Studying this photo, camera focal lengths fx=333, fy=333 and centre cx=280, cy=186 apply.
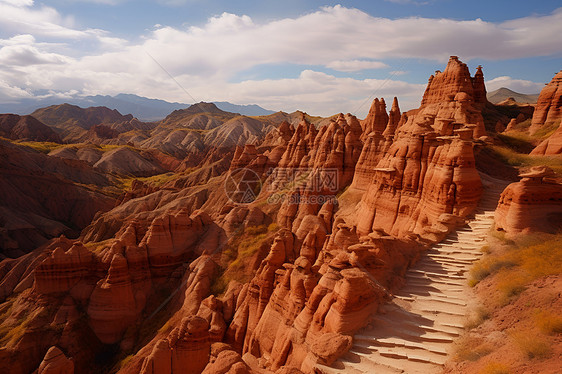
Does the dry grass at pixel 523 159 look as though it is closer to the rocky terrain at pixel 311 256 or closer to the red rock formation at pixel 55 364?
the rocky terrain at pixel 311 256

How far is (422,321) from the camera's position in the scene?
11.7 meters

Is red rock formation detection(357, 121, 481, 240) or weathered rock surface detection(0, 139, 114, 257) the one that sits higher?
red rock formation detection(357, 121, 481, 240)

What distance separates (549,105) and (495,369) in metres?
39.3

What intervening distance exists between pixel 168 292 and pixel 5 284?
19620 millimetres

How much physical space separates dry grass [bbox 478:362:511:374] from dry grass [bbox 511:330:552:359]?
726 mm

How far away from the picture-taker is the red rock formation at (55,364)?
63.5ft

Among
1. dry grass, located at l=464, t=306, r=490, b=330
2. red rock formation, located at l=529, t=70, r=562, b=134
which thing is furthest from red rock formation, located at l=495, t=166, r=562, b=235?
red rock formation, located at l=529, t=70, r=562, b=134

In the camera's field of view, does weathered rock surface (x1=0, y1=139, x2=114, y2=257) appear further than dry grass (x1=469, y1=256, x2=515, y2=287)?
Yes

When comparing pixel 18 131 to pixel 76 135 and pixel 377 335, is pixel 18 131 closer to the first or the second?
pixel 76 135

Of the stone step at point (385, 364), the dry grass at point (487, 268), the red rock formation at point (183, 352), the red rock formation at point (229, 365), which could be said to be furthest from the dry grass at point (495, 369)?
the red rock formation at point (183, 352)

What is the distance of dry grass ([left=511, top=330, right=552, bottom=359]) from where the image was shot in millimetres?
8055

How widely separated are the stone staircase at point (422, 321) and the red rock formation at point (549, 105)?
27632mm

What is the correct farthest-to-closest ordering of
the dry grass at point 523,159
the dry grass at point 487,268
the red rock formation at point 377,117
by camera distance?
1. the red rock formation at point 377,117
2. the dry grass at point 523,159
3. the dry grass at point 487,268

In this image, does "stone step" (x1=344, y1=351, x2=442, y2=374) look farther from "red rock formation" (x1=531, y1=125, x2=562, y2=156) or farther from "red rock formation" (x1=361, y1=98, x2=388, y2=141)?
"red rock formation" (x1=361, y1=98, x2=388, y2=141)
